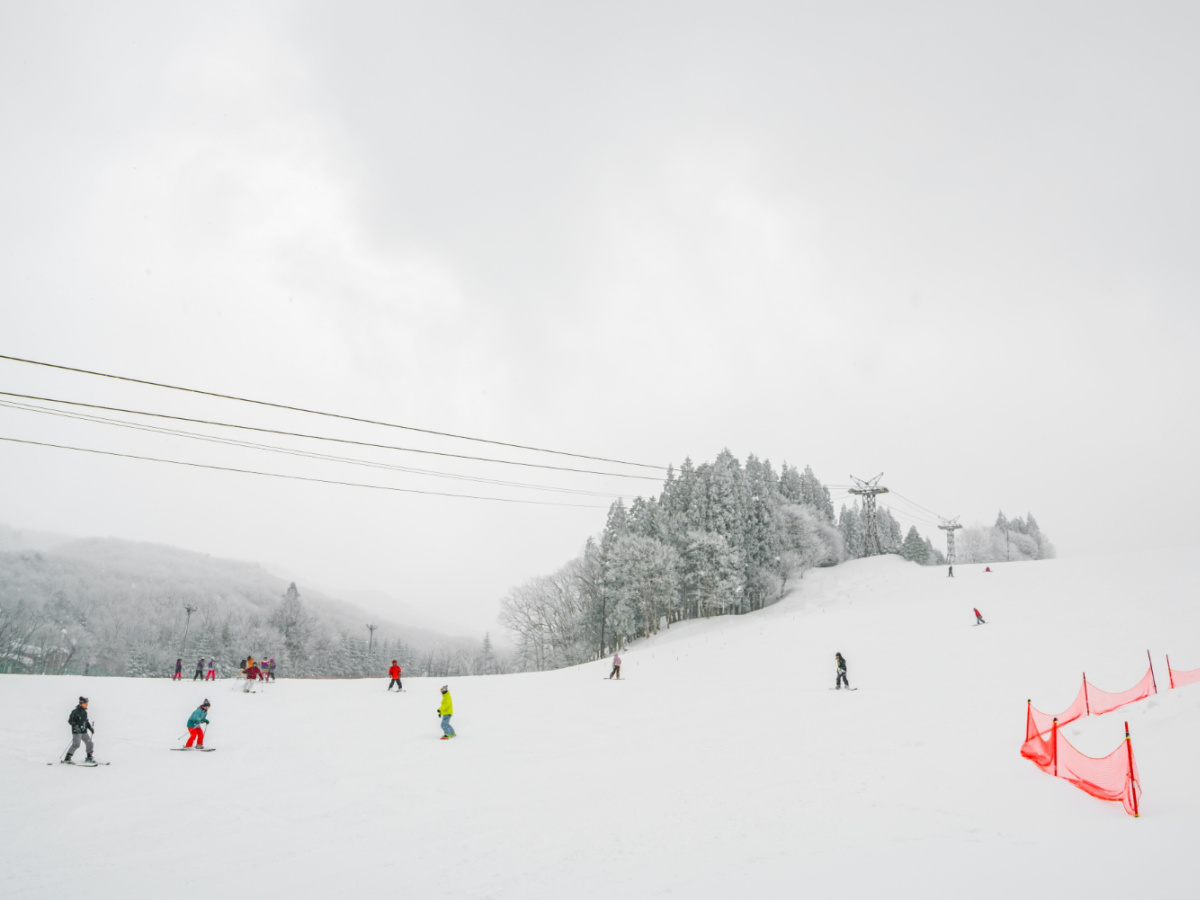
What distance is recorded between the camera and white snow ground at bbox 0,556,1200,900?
7.57m

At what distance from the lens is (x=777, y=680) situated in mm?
23797

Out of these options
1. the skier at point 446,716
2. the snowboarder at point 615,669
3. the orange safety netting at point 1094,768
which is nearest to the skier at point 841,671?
the orange safety netting at point 1094,768

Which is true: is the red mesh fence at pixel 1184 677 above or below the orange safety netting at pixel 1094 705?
above

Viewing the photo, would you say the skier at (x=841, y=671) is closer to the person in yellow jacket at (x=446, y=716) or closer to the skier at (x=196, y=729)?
the person in yellow jacket at (x=446, y=716)

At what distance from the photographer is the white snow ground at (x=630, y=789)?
7574 mm

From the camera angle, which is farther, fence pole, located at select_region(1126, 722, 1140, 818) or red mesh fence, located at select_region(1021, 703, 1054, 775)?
red mesh fence, located at select_region(1021, 703, 1054, 775)

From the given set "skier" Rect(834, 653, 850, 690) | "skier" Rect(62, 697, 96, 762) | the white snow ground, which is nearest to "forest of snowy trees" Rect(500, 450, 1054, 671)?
the white snow ground

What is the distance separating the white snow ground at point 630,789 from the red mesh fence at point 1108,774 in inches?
8.9

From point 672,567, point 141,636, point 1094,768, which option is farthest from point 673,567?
point 141,636

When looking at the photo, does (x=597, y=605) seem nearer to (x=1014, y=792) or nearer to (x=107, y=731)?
(x=107, y=731)

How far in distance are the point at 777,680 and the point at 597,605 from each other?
38454 mm

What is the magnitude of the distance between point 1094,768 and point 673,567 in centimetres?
4510

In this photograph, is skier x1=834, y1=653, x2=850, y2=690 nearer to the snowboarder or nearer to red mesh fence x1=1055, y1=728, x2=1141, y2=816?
red mesh fence x1=1055, y1=728, x2=1141, y2=816

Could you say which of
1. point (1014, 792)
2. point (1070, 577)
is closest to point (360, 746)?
point (1014, 792)
